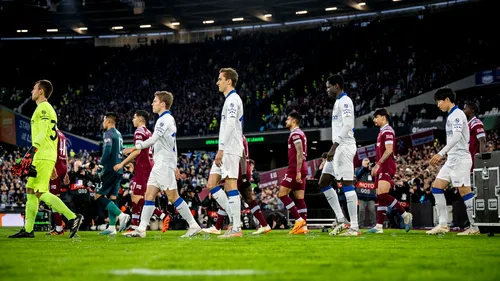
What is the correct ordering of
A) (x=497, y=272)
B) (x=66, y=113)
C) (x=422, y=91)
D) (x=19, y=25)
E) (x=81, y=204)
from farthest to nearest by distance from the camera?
(x=19, y=25) → (x=66, y=113) → (x=422, y=91) → (x=81, y=204) → (x=497, y=272)

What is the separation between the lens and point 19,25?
5644 cm

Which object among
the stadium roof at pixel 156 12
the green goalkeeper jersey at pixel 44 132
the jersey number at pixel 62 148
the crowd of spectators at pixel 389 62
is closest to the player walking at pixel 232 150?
the green goalkeeper jersey at pixel 44 132

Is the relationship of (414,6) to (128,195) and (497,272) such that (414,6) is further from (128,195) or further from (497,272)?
(497,272)

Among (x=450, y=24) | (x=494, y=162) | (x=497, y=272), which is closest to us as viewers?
(x=497, y=272)

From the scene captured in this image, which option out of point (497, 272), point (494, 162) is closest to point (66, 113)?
point (494, 162)

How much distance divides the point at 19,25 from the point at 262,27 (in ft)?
67.3

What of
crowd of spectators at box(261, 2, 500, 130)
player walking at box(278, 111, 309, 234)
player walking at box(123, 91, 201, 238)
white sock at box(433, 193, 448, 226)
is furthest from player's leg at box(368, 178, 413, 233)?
crowd of spectators at box(261, 2, 500, 130)

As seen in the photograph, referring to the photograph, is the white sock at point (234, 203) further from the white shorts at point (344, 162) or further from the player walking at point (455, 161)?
the player walking at point (455, 161)

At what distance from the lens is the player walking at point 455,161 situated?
12273 millimetres

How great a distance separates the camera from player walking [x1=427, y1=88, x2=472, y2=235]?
1227cm

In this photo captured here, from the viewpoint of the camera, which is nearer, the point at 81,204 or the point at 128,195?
the point at 81,204

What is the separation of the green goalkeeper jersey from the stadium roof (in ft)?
134

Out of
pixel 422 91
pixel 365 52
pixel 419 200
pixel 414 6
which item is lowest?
pixel 419 200

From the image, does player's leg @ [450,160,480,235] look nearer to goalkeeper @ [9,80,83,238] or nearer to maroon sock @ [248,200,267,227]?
maroon sock @ [248,200,267,227]
